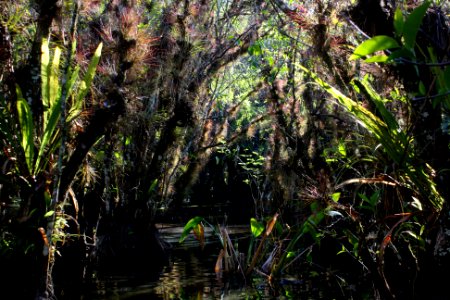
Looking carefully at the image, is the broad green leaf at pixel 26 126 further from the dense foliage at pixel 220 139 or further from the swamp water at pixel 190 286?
the swamp water at pixel 190 286

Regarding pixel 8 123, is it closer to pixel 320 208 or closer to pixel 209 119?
pixel 320 208

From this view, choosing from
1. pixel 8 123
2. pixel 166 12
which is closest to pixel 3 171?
pixel 8 123

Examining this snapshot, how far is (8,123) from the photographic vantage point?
527 centimetres

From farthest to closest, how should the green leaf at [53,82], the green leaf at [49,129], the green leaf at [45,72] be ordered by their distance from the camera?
the green leaf at [53,82], the green leaf at [45,72], the green leaf at [49,129]

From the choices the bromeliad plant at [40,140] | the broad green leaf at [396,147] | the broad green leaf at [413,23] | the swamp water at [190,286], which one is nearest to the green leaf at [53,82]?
the bromeliad plant at [40,140]

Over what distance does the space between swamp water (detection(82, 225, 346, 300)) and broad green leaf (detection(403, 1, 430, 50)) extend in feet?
12.9

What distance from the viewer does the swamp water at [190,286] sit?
18.2 ft

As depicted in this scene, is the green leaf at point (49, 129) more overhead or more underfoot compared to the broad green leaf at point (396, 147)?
more overhead

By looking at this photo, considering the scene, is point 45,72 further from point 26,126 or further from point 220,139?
point 220,139

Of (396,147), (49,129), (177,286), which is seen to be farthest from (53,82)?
(396,147)

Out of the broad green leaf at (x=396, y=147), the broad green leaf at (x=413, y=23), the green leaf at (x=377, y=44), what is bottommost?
the broad green leaf at (x=396, y=147)

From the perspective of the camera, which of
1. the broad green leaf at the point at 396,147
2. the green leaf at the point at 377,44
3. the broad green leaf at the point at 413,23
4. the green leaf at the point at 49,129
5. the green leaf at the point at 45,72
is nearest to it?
the broad green leaf at the point at 413,23

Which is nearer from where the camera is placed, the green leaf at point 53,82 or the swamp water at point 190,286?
the green leaf at point 53,82

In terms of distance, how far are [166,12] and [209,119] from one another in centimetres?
254
